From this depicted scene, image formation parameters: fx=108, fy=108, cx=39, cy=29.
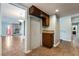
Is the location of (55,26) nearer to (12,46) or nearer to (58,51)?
(58,51)

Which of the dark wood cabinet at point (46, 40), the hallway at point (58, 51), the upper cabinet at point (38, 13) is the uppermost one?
the upper cabinet at point (38, 13)

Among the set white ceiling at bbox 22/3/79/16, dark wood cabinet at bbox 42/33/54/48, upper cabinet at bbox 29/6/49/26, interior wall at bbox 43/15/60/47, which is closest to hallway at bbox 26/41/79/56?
dark wood cabinet at bbox 42/33/54/48

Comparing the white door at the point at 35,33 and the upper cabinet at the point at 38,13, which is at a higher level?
the upper cabinet at the point at 38,13

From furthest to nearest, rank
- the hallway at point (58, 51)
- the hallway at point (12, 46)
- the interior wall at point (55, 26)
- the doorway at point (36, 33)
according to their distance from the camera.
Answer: the interior wall at point (55, 26)
the doorway at point (36, 33)
the hallway at point (58, 51)
the hallway at point (12, 46)

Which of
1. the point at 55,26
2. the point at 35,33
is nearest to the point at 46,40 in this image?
the point at 35,33

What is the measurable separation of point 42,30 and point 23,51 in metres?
0.58

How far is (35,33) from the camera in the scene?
2.38m

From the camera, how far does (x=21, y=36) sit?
6.96 ft

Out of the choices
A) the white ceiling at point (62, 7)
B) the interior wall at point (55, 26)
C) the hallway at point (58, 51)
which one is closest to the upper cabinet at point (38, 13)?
the white ceiling at point (62, 7)

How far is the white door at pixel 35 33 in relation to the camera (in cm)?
226

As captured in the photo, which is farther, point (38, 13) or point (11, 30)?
point (38, 13)

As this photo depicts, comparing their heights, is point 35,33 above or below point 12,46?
above

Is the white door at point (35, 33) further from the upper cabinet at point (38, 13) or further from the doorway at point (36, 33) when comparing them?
the upper cabinet at point (38, 13)

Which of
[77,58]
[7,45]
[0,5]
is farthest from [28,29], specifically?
[77,58]
